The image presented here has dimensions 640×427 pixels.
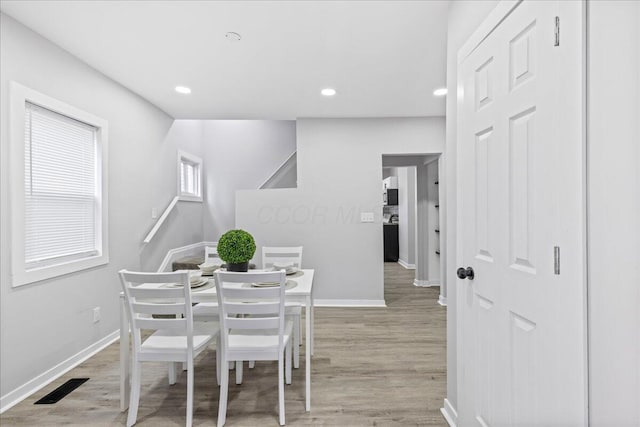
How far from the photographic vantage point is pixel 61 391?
2293 millimetres

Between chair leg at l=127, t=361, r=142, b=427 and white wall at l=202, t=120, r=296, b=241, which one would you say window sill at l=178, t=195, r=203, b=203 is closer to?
white wall at l=202, t=120, r=296, b=241

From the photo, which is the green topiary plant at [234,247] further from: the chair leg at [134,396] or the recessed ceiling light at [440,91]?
the recessed ceiling light at [440,91]

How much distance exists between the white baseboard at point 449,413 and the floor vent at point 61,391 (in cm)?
252

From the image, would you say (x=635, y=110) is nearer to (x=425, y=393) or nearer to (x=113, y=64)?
(x=425, y=393)

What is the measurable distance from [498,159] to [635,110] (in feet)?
1.83

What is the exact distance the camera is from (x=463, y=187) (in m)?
1.73

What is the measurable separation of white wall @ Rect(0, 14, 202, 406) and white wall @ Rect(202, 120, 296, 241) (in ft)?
4.57

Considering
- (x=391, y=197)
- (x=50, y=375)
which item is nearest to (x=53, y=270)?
(x=50, y=375)

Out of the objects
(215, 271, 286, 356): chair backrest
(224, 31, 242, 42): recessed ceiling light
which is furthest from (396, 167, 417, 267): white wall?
(215, 271, 286, 356): chair backrest

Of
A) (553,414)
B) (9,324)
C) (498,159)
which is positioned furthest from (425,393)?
(9,324)

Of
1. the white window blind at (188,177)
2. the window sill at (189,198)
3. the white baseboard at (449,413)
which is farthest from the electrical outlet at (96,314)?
the white baseboard at (449,413)

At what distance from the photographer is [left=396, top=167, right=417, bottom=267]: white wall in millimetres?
6816

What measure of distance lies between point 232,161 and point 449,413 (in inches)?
193

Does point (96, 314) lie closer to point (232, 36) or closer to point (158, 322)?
point (158, 322)
